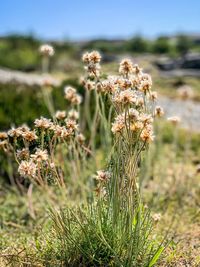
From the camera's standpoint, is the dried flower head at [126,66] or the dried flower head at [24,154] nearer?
the dried flower head at [24,154]

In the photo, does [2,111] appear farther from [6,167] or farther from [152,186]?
[152,186]

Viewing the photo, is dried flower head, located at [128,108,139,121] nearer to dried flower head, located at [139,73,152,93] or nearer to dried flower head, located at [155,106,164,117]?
dried flower head, located at [139,73,152,93]

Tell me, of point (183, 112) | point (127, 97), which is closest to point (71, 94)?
point (127, 97)

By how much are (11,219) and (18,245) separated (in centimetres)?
110

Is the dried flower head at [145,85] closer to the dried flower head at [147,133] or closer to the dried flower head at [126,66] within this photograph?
the dried flower head at [126,66]

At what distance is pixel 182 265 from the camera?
112 inches

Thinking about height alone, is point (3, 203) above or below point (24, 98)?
below

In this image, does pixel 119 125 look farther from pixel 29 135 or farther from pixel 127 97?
pixel 29 135

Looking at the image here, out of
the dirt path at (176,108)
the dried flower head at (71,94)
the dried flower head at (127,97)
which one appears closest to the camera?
the dried flower head at (127,97)

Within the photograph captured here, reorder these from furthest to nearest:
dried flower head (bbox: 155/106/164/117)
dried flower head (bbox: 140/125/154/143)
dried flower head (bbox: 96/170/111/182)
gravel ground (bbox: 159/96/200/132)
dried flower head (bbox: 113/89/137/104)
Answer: gravel ground (bbox: 159/96/200/132), dried flower head (bbox: 155/106/164/117), dried flower head (bbox: 96/170/111/182), dried flower head (bbox: 140/125/154/143), dried flower head (bbox: 113/89/137/104)

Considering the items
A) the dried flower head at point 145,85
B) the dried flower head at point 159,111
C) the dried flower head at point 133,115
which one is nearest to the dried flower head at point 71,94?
the dried flower head at point 159,111

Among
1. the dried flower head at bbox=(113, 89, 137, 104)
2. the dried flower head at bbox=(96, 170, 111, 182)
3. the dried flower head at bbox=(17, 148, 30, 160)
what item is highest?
the dried flower head at bbox=(113, 89, 137, 104)

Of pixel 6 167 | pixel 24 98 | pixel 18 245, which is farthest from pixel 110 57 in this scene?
pixel 18 245

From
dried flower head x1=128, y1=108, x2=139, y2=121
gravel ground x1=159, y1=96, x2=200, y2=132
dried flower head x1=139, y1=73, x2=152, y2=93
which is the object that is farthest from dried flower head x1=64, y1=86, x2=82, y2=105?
gravel ground x1=159, y1=96, x2=200, y2=132
